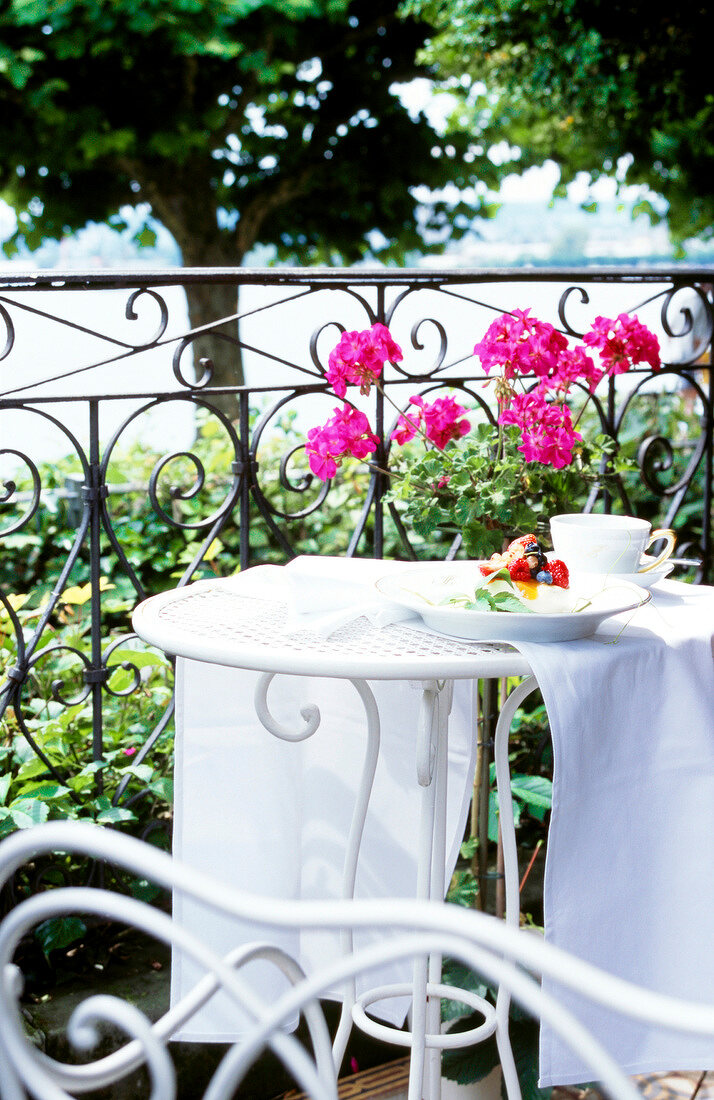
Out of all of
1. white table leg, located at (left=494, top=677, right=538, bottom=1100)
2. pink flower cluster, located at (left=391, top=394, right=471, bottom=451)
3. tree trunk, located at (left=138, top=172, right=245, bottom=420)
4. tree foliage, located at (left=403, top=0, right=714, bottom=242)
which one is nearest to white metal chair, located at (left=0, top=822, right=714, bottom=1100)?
white table leg, located at (left=494, top=677, right=538, bottom=1100)

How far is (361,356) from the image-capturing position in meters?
1.62

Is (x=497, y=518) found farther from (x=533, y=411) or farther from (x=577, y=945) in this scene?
(x=577, y=945)

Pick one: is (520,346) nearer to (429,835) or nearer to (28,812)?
(429,835)

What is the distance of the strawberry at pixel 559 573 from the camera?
1.29 m

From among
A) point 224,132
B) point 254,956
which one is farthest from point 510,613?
point 224,132

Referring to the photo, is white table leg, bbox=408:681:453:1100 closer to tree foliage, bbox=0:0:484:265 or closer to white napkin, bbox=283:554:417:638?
white napkin, bbox=283:554:417:638

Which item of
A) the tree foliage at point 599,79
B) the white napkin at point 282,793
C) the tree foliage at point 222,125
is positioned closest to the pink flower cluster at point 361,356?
the white napkin at point 282,793

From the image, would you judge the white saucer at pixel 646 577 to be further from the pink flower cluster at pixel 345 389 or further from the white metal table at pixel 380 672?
the pink flower cluster at pixel 345 389

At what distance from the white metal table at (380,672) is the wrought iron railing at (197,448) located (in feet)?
1.40

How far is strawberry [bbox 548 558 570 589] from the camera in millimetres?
1286

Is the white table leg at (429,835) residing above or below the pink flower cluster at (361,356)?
below

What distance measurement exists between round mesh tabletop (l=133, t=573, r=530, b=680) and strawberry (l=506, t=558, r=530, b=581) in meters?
0.09

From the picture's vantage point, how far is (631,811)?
1267 mm

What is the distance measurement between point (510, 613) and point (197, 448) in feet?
8.64
